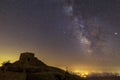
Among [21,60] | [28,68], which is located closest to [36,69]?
[28,68]

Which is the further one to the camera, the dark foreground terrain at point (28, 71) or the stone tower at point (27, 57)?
the stone tower at point (27, 57)

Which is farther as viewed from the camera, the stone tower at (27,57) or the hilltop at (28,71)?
the stone tower at (27,57)

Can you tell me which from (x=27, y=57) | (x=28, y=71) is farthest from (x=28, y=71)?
(x=27, y=57)

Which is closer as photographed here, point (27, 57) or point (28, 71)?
point (28, 71)

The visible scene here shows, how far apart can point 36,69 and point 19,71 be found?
2.77 meters

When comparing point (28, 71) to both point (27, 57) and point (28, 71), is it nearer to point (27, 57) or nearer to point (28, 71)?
point (28, 71)

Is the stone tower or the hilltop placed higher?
the stone tower

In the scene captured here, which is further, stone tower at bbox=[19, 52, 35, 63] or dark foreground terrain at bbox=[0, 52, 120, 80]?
stone tower at bbox=[19, 52, 35, 63]

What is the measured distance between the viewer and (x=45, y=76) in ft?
117

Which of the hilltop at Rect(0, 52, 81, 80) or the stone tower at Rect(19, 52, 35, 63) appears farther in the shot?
the stone tower at Rect(19, 52, 35, 63)

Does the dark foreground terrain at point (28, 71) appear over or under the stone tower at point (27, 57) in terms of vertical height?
under

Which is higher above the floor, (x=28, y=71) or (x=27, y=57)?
(x=27, y=57)

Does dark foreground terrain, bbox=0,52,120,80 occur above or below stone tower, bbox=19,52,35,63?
below

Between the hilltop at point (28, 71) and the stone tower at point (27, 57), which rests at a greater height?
the stone tower at point (27, 57)
